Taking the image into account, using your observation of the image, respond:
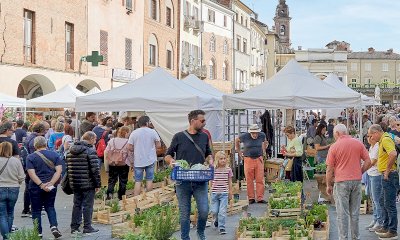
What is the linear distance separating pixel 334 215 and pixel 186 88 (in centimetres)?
513

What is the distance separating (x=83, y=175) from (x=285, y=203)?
3.60m

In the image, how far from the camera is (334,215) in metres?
11.3

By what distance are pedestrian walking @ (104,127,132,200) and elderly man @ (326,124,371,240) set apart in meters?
5.14

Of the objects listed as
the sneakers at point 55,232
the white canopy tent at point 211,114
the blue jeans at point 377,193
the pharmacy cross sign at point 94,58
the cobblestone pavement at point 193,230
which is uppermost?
the pharmacy cross sign at point 94,58

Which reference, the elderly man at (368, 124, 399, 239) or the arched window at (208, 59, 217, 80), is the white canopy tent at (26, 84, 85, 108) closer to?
the elderly man at (368, 124, 399, 239)

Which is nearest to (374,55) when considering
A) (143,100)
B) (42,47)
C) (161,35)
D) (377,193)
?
(161,35)

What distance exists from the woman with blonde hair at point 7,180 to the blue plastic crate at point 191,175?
8.62ft

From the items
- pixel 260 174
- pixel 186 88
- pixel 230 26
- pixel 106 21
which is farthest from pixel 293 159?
pixel 230 26

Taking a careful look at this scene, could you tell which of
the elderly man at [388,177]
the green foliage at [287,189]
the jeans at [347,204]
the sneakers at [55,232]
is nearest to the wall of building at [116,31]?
the green foliage at [287,189]

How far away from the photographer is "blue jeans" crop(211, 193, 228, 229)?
9.59 metres

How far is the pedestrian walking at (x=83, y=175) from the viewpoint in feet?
30.2

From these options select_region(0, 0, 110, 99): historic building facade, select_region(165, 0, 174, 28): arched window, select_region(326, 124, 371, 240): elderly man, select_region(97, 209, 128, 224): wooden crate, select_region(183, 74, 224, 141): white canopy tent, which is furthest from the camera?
select_region(165, 0, 174, 28): arched window

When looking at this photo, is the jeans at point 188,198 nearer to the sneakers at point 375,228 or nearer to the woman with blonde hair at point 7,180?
the woman with blonde hair at point 7,180

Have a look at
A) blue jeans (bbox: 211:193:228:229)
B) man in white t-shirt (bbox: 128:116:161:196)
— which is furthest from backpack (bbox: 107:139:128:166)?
blue jeans (bbox: 211:193:228:229)
